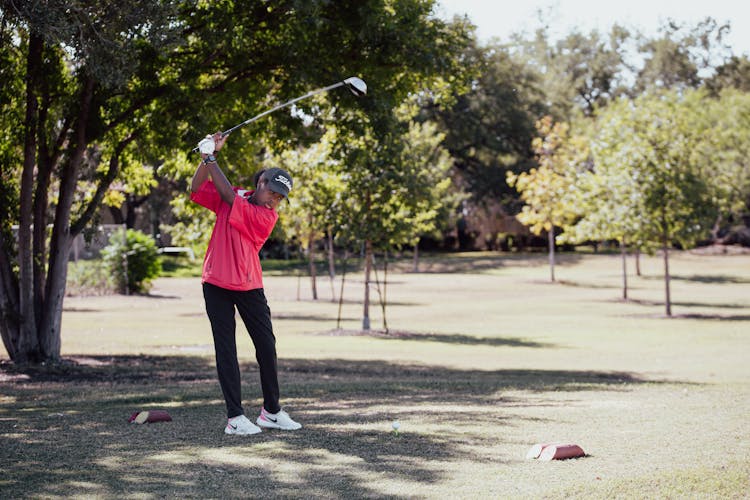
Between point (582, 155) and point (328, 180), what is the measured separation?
76.9ft

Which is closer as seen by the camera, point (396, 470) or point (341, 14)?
point (396, 470)

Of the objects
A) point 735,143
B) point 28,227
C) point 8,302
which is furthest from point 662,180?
point 735,143

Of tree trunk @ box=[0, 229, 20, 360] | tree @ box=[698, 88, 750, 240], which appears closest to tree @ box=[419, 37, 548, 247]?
tree @ box=[698, 88, 750, 240]

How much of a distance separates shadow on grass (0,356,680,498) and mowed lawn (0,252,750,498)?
0.03 m

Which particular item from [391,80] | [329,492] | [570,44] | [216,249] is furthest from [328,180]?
[570,44]

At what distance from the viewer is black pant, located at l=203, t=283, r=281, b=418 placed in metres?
7.79

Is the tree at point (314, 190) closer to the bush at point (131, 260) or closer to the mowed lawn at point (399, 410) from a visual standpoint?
the mowed lawn at point (399, 410)

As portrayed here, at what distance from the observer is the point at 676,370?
1866 centimetres

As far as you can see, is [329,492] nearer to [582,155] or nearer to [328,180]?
[328,180]

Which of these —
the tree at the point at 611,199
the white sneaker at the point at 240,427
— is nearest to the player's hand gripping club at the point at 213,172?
the white sneaker at the point at 240,427

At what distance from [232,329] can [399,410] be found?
2410 mm

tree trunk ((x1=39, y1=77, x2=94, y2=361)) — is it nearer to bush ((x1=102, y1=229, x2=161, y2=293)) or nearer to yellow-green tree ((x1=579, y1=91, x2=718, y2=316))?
yellow-green tree ((x1=579, y1=91, x2=718, y2=316))

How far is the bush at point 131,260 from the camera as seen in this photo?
37.2 meters

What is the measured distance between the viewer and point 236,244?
768 centimetres
